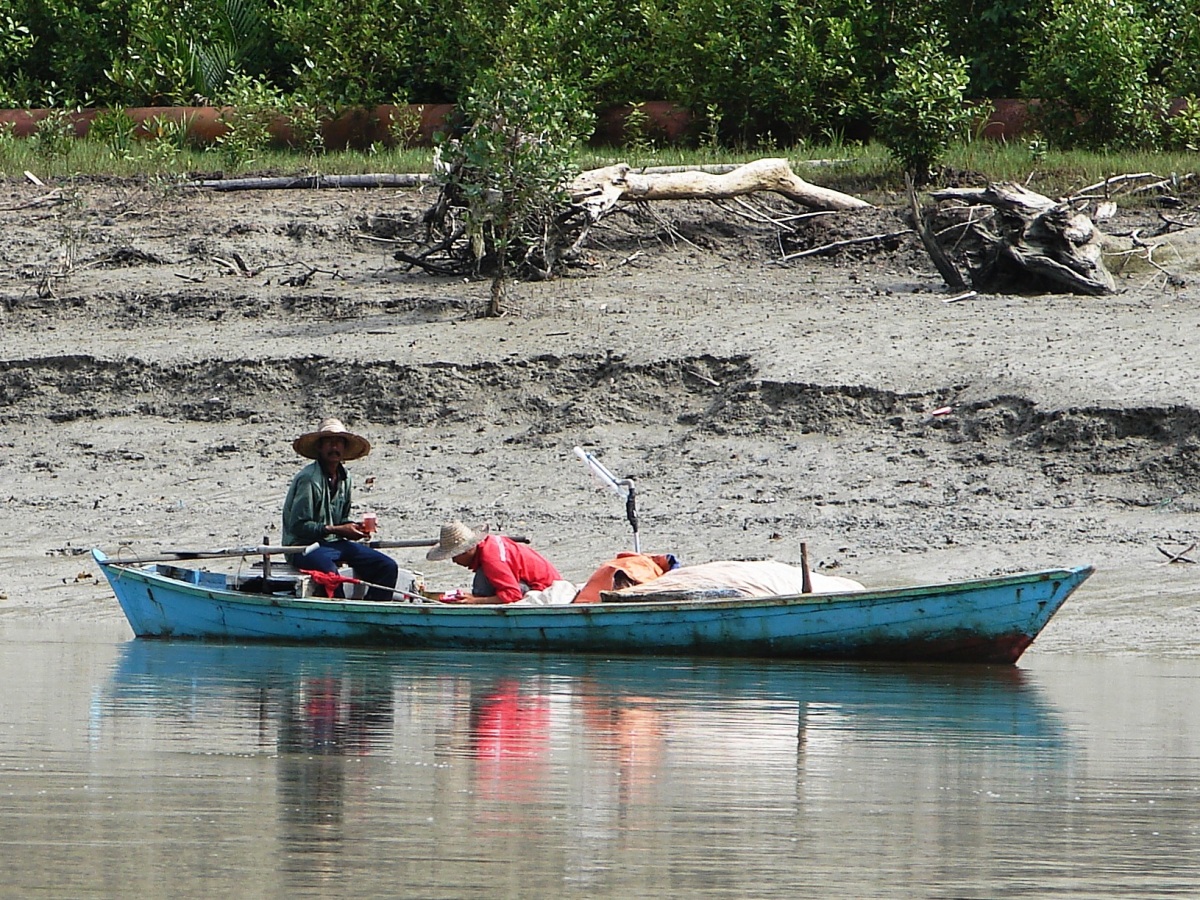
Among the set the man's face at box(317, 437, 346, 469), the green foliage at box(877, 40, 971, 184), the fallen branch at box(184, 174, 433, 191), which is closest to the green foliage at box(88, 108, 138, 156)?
the fallen branch at box(184, 174, 433, 191)

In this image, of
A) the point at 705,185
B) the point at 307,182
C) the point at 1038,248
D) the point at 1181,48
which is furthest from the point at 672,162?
the point at 1181,48

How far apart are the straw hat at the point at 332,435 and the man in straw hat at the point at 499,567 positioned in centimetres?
91

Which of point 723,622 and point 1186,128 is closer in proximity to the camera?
point 723,622

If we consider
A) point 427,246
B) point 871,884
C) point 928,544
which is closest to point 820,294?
point 427,246

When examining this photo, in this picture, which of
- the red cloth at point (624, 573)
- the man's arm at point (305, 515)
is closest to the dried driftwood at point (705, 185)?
the man's arm at point (305, 515)

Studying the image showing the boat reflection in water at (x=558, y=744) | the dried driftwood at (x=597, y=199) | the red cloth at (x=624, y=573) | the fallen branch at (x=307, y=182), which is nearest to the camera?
the boat reflection in water at (x=558, y=744)

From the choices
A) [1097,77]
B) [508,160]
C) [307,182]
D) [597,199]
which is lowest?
[597,199]

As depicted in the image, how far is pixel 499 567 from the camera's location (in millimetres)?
11523

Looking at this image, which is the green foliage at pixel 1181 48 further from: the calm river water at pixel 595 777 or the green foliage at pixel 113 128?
the calm river water at pixel 595 777

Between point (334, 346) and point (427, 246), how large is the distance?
2.37 meters

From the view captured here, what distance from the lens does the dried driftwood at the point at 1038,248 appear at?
17109 millimetres

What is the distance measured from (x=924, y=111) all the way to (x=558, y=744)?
1285cm

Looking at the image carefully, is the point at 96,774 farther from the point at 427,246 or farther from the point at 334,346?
the point at 427,246

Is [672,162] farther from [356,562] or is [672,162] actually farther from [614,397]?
[356,562]
